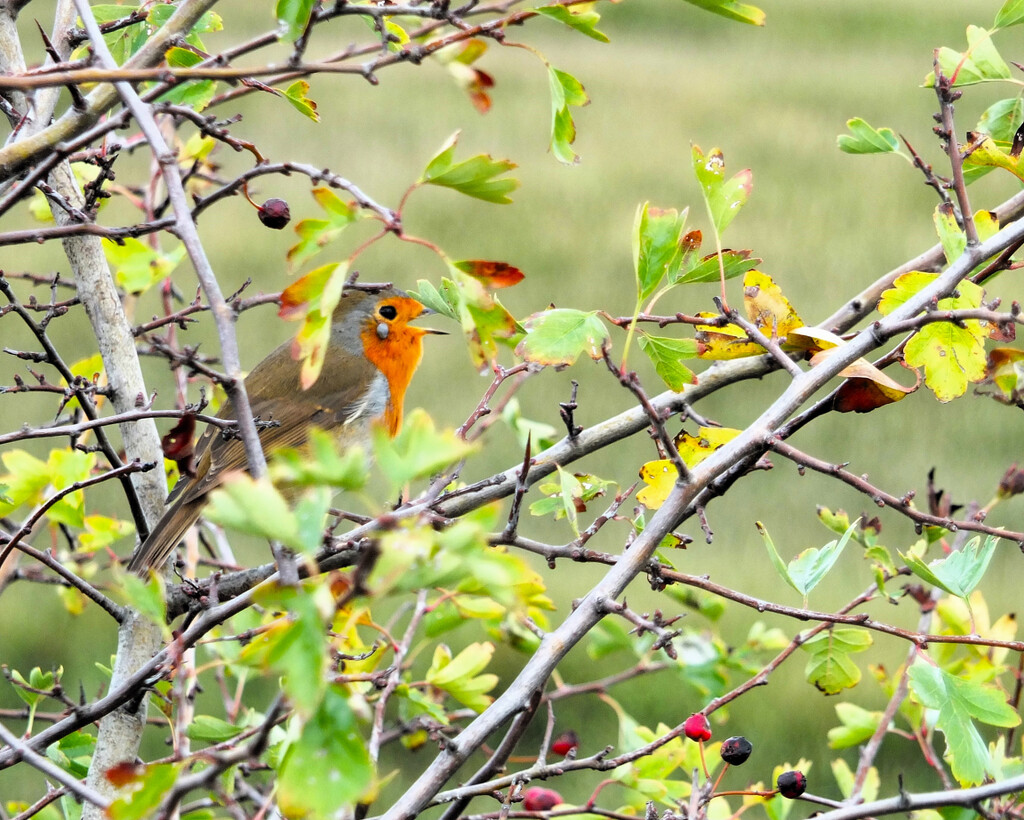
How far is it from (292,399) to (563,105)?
55.6 inches

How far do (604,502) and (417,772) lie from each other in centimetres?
101

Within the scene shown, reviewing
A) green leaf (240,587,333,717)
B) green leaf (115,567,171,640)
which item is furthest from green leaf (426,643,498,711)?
green leaf (240,587,333,717)

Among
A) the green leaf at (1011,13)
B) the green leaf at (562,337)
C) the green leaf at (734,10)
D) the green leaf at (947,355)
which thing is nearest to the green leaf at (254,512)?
the green leaf at (562,337)

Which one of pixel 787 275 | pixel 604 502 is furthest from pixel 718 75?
pixel 604 502

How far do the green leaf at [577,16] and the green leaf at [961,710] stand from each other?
0.49 m

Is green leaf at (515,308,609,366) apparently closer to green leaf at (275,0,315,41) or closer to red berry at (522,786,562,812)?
green leaf at (275,0,315,41)

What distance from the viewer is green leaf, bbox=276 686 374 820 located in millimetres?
431

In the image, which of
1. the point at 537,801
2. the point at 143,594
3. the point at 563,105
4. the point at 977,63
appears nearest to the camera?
the point at 143,594

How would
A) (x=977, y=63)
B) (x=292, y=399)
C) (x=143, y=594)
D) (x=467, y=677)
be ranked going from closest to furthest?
(x=143, y=594) < (x=977, y=63) < (x=467, y=677) < (x=292, y=399)

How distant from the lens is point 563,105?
74 cm

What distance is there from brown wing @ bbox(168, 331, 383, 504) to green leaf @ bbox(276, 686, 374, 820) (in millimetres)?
1533

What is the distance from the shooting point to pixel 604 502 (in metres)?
2.96

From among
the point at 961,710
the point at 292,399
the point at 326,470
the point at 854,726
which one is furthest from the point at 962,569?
the point at 292,399

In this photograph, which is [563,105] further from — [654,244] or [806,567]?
[806,567]
